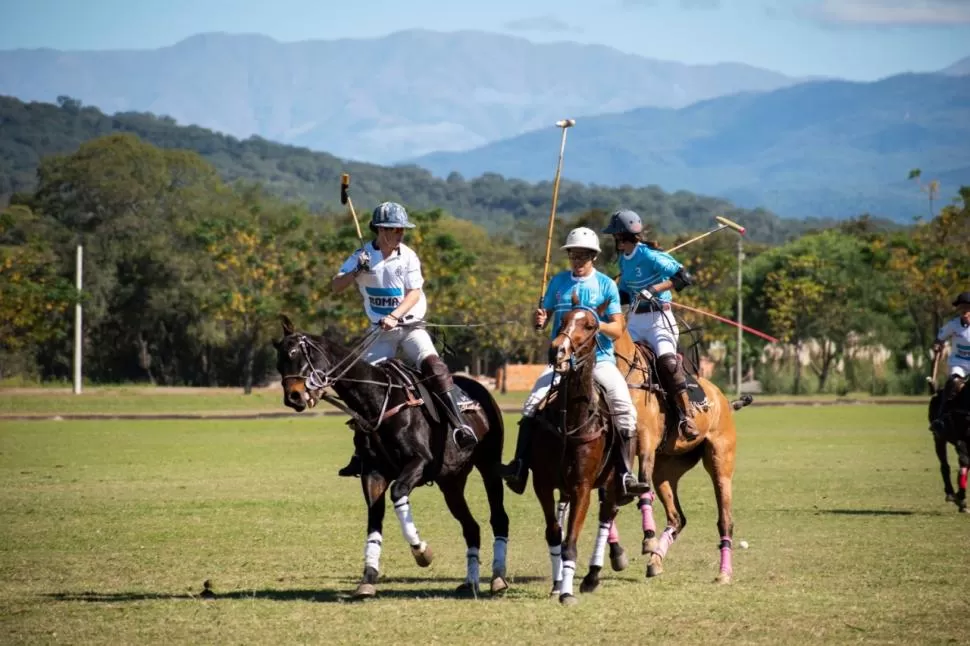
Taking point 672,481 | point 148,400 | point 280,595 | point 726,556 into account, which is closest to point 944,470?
point 672,481

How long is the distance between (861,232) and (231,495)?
101263mm

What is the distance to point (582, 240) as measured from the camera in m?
13.4

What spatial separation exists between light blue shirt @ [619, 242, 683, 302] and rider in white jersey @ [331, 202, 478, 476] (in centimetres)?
239

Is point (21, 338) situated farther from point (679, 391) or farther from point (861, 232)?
point (861, 232)

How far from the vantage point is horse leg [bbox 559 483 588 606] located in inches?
498

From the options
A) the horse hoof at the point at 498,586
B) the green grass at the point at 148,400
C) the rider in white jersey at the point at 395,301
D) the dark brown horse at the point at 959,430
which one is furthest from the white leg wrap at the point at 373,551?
the green grass at the point at 148,400

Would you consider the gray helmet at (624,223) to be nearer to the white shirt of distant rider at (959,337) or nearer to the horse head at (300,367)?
the horse head at (300,367)

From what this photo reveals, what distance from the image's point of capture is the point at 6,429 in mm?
41562

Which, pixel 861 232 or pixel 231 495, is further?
pixel 861 232

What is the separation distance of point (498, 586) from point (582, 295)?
8.56 ft

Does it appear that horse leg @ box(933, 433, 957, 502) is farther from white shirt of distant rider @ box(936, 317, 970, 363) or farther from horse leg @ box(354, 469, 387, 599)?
horse leg @ box(354, 469, 387, 599)

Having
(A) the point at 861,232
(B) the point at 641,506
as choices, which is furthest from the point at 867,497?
(A) the point at 861,232

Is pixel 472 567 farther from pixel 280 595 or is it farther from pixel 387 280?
pixel 387 280

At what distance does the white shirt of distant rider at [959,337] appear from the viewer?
67.7 ft
